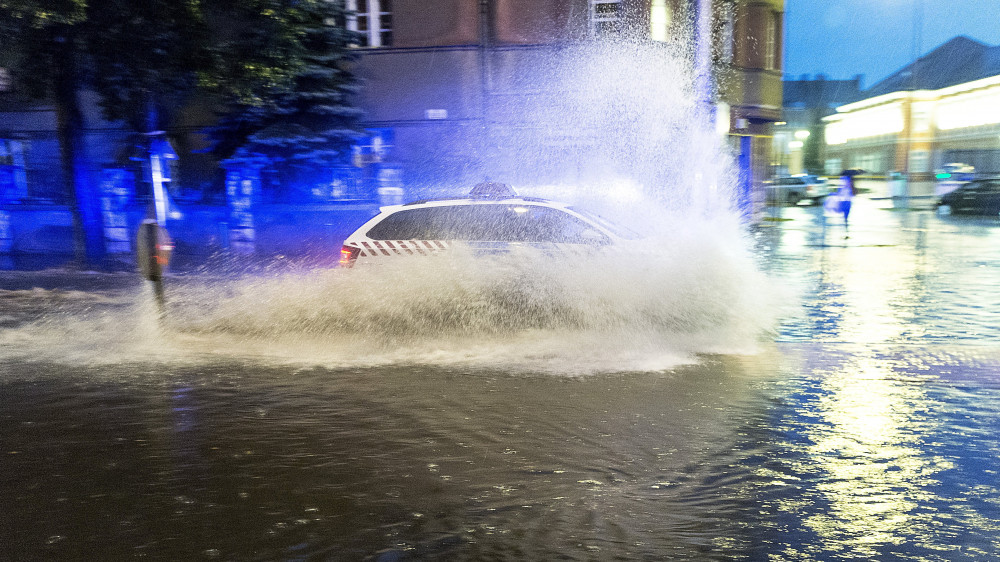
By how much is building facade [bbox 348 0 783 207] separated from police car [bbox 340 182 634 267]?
11.6 m

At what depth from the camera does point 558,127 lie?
20.5 meters

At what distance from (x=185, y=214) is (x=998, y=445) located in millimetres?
20473

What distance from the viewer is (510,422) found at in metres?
5.58

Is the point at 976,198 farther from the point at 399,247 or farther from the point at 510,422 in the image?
the point at 510,422

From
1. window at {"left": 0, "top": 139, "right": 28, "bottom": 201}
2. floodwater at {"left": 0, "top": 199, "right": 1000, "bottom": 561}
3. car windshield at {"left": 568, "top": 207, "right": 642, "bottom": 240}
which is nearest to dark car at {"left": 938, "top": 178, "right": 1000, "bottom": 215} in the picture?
floodwater at {"left": 0, "top": 199, "right": 1000, "bottom": 561}

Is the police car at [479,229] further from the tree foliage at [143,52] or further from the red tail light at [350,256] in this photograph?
the tree foliage at [143,52]

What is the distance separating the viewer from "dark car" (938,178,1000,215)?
27.3m

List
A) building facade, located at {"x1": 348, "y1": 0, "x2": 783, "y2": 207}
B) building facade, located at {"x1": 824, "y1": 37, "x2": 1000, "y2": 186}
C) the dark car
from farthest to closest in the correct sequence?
building facade, located at {"x1": 824, "y1": 37, "x2": 1000, "y2": 186}
the dark car
building facade, located at {"x1": 348, "y1": 0, "x2": 783, "y2": 207}

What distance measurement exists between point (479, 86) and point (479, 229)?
497 inches

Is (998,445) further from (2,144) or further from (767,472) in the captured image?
(2,144)

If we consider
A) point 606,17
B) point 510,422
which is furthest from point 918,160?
point 510,422

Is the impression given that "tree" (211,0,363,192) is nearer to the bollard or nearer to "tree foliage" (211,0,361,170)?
"tree foliage" (211,0,361,170)

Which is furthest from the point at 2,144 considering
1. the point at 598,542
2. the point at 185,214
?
the point at 598,542

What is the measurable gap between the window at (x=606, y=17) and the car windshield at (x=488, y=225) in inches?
532
